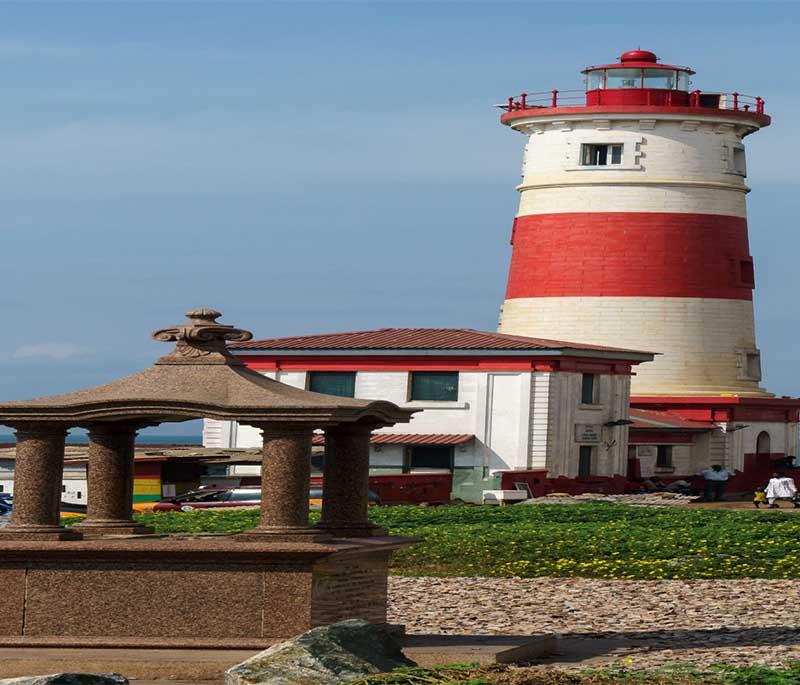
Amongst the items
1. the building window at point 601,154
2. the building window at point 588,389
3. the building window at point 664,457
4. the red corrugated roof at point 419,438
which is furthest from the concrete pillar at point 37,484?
the building window at point 601,154

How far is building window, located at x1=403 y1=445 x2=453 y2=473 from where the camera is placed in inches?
1967

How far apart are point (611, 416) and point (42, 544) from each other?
35.5m

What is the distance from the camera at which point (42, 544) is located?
1736 centimetres

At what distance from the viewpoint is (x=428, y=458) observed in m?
50.1

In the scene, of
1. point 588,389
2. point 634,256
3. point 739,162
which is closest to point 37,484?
point 588,389

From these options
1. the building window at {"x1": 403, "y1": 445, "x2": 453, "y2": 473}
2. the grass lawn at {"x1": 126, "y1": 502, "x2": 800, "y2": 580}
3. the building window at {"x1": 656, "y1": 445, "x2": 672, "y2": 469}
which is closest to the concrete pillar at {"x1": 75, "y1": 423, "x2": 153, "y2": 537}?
the grass lawn at {"x1": 126, "y1": 502, "x2": 800, "y2": 580}

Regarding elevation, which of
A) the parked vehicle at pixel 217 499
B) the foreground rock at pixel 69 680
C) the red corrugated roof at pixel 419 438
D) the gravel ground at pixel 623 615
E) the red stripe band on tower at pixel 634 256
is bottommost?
the foreground rock at pixel 69 680

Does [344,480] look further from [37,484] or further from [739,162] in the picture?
[739,162]

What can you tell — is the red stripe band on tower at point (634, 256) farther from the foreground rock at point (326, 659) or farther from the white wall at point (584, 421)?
the foreground rock at point (326, 659)

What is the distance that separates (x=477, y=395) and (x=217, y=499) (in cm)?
992

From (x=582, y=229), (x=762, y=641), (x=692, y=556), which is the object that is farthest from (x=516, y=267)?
(x=762, y=641)

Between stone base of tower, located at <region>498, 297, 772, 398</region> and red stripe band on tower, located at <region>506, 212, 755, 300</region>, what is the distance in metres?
0.35

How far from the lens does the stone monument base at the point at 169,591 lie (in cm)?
1702

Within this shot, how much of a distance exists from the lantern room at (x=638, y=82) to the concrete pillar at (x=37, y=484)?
40.4m
